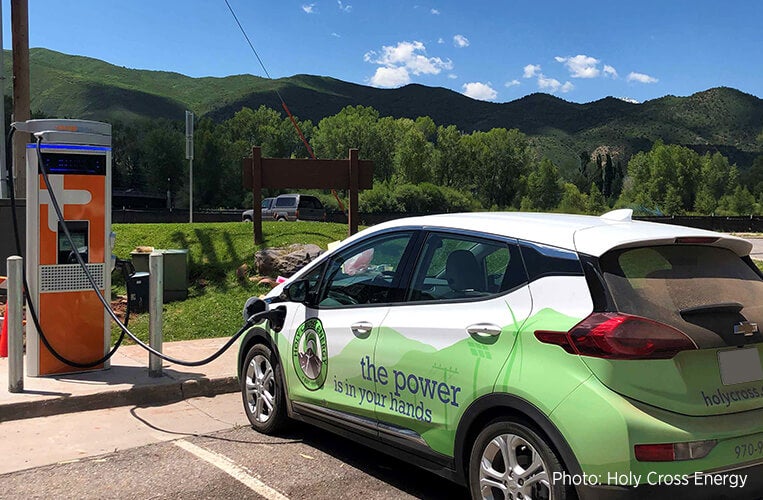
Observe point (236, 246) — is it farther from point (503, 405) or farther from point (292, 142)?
point (292, 142)

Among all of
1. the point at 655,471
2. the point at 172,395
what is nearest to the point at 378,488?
the point at 655,471

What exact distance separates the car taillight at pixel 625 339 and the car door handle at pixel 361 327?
153 centimetres

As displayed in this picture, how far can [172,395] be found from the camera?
659 centimetres

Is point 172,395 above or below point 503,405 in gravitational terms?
below

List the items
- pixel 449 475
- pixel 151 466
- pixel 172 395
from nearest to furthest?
pixel 449 475 < pixel 151 466 < pixel 172 395

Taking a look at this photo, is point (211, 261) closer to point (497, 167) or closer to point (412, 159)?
point (412, 159)

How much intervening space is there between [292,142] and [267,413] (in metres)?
121

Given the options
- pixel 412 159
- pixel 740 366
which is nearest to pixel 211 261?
pixel 740 366

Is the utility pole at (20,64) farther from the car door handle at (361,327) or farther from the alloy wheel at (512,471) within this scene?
the alloy wheel at (512,471)

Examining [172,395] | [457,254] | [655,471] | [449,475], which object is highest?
[457,254]

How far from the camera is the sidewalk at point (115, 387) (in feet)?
19.2

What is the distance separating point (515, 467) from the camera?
3.26m

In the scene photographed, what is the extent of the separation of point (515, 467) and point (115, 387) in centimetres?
449

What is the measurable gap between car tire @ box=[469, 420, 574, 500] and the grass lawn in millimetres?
6637
